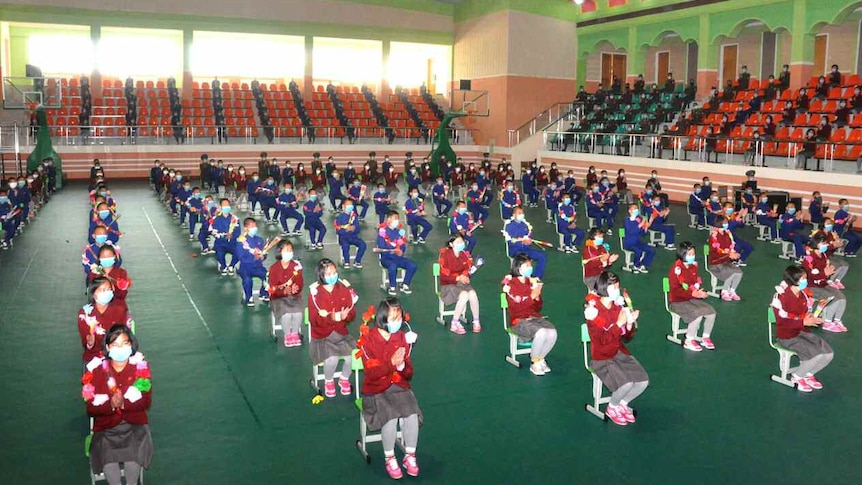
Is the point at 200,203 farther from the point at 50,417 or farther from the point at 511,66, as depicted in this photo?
the point at 511,66

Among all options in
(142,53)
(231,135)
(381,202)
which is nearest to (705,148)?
(381,202)

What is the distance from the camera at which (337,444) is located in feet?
22.9

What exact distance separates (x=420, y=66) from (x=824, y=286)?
35.2 metres

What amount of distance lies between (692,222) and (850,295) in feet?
26.5

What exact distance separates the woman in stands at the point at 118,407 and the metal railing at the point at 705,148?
2041cm

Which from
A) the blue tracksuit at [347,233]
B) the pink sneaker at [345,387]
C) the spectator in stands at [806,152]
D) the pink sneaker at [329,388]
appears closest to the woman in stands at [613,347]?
the pink sneaker at [345,387]

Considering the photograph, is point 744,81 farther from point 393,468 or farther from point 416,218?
point 393,468

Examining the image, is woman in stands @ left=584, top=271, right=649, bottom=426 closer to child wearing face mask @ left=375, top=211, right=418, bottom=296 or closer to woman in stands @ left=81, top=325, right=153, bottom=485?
woman in stands @ left=81, top=325, right=153, bottom=485

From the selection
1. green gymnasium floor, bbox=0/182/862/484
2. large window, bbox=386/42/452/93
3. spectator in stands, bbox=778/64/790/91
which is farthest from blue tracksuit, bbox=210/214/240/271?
large window, bbox=386/42/452/93

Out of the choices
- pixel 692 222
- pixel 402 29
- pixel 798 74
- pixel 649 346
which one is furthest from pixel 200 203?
pixel 402 29

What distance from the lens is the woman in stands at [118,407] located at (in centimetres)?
564

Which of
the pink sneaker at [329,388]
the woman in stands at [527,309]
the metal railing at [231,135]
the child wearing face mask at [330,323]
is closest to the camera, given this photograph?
the child wearing face mask at [330,323]

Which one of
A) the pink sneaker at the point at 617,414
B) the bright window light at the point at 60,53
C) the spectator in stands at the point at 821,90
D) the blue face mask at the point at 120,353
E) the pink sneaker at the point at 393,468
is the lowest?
the pink sneaker at the point at 393,468

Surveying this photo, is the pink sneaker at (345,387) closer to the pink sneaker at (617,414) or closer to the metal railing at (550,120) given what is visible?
the pink sneaker at (617,414)
